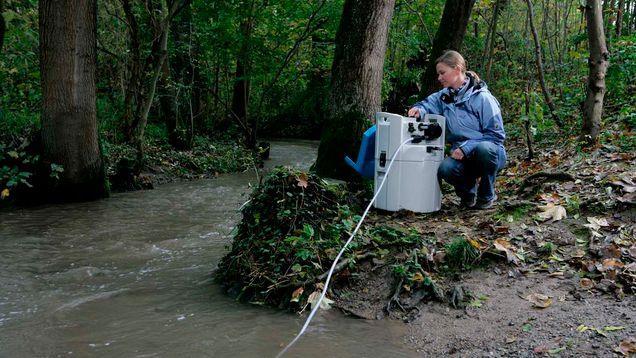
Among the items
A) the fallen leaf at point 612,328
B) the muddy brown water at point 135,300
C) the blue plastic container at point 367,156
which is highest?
the blue plastic container at point 367,156

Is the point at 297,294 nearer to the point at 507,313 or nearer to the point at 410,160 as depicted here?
the point at 507,313

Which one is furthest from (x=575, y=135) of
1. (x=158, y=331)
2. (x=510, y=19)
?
(x=510, y=19)

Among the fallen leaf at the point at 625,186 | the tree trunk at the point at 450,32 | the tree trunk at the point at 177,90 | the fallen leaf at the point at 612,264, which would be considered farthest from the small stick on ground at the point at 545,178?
the tree trunk at the point at 177,90

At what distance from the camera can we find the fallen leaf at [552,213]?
4.65 m

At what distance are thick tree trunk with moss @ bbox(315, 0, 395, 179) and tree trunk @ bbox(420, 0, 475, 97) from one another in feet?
7.74

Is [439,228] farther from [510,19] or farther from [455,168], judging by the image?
[510,19]

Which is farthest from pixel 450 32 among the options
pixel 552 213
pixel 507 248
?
pixel 507 248

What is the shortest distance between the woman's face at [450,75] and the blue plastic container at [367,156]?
0.83 meters

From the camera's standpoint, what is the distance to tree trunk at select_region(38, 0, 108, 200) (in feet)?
25.7

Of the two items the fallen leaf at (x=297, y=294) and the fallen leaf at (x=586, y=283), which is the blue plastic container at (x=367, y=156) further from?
the fallen leaf at (x=586, y=283)

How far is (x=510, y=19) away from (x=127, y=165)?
504 inches

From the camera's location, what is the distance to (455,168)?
5070 mm

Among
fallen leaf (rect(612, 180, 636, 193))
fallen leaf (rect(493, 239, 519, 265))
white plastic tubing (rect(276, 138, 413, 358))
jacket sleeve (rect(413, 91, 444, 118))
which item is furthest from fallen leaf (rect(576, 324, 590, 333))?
jacket sleeve (rect(413, 91, 444, 118))

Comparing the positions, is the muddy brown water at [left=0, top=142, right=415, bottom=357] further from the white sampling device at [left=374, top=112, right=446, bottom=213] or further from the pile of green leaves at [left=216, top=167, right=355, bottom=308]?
the white sampling device at [left=374, top=112, right=446, bottom=213]
